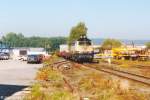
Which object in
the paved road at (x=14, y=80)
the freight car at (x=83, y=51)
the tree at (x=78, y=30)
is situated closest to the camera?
the paved road at (x=14, y=80)

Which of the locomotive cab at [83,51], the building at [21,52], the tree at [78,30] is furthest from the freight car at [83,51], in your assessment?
the tree at [78,30]

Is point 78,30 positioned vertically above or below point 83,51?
above

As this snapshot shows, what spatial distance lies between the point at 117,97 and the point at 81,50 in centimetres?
4686

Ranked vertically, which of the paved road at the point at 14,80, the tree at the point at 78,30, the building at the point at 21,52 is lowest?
the paved road at the point at 14,80

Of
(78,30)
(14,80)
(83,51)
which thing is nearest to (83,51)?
(83,51)

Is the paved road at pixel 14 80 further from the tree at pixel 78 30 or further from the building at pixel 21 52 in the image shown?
the tree at pixel 78 30

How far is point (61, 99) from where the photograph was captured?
1573 centimetres

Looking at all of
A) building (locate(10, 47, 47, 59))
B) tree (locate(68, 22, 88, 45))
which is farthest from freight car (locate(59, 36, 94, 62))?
tree (locate(68, 22, 88, 45))

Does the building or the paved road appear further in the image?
the building

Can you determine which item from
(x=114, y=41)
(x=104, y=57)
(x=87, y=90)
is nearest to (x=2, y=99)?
(x=87, y=90)

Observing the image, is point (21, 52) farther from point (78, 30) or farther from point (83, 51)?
point (83, 51)

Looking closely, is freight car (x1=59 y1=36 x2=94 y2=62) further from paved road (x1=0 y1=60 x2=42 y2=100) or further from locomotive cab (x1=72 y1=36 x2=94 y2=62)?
paved road (x1=0 y1=60 x2=42 y2=100)

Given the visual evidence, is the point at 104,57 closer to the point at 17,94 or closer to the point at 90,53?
the point at 90,53

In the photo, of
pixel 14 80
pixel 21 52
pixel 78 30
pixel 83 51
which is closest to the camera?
pixel 14 80
